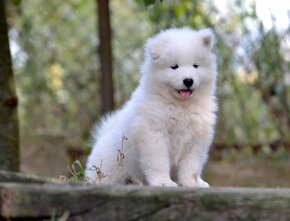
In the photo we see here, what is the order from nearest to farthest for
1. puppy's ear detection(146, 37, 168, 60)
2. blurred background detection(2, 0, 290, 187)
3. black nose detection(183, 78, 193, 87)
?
black nose detection(183, 78, 193, 87)
puppy's ear detection(146, 37, 168, 60)
blurred background detection(2, 0, 290, 187)

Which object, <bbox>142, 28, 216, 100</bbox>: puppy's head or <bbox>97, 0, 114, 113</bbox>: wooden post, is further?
<bbox>97, 0, 114, 113</bbox>: wooden post

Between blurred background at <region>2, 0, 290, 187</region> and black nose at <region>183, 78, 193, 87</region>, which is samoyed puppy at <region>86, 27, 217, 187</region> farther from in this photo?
blurred background at <region>2, 0, 290, 187</region>

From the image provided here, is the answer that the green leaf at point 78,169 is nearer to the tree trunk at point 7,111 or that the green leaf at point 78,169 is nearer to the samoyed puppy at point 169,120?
the samoyed puppy at point 169,120

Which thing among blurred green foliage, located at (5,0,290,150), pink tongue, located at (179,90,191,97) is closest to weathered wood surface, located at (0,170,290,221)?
pink tongue, located at (179,90,191,97)

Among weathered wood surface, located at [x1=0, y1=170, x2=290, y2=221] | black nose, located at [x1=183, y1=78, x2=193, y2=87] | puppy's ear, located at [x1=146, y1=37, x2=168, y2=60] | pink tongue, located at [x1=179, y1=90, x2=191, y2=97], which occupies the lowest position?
weathered wood surface, located at [x1=0, y1=170, x2=290, y2=221]

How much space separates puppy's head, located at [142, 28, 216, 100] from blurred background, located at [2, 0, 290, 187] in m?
3.64

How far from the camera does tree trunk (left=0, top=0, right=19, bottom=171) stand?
197 inches

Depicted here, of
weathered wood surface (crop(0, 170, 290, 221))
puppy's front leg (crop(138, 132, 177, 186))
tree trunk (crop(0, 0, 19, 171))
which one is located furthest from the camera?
tree trunk (crop(0, 0, 19, 171))

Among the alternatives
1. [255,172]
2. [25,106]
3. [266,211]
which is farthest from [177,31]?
[25,106]

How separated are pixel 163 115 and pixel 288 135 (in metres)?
5.27

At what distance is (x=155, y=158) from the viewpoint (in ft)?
12.0

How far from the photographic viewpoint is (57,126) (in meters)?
9.74

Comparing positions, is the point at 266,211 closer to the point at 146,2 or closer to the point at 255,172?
the point at 146,2

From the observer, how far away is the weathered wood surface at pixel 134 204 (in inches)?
90.5
